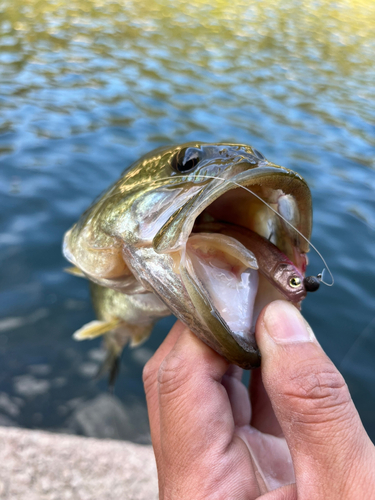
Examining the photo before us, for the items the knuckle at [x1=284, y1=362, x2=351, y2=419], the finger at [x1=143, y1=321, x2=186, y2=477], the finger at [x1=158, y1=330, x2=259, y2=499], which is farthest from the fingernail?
the finger at [x1=143, y1=321, x2=186, y2=477]

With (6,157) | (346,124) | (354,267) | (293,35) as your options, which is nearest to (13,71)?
(6,157)

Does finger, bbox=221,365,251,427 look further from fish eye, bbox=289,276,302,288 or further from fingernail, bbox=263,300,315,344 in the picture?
fish eye, bbox=289,276,302,288

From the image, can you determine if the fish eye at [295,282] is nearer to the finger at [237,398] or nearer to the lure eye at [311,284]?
the lure eye at [311,284]

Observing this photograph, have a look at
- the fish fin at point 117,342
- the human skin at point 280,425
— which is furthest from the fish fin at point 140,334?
the human skin at point 280,425

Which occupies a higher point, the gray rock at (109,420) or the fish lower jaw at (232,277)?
the fish lower jaw at (232,277)

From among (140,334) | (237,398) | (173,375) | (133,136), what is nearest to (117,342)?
(140,334)

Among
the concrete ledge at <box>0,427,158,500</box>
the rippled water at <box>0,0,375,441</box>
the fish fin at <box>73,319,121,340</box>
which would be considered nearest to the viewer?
the concrete ledge at <box>0,427,158,500</box>
